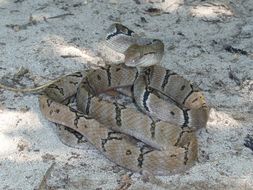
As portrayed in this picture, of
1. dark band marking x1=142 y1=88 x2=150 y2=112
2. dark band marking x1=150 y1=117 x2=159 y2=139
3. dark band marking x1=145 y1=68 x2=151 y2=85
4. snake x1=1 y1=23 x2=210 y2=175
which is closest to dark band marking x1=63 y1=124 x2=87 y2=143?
snake x1=1 y1=23 x2=210 y2=175

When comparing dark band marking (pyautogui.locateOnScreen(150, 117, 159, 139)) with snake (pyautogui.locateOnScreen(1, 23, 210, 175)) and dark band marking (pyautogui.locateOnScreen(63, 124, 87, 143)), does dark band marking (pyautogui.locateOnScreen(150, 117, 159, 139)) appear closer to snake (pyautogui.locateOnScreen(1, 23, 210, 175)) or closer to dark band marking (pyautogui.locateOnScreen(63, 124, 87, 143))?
snake (pyautogui.locateOnScreen(1, 23, 210, 175))

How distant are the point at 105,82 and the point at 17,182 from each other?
72.1 inches

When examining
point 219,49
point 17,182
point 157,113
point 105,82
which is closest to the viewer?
point 17,182

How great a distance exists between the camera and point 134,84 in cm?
652

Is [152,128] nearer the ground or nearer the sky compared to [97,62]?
nearer the sky

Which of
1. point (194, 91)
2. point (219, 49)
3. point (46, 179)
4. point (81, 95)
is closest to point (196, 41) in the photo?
point (219, 49)

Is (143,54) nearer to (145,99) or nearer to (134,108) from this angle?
(145,99)

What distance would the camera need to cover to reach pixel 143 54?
5980 mm

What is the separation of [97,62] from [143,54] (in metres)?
1.34

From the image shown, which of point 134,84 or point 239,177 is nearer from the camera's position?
point 239,177

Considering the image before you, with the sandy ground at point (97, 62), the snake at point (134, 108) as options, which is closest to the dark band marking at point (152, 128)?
the snake at point (134, 108)

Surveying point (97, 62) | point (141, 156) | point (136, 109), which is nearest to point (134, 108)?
point (136, 109)

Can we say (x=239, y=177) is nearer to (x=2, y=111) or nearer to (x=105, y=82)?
(x=105, y=82)

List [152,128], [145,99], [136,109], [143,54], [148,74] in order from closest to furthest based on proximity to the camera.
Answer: [152,128], [143,54], [145,99], [136,109], [148,74]
